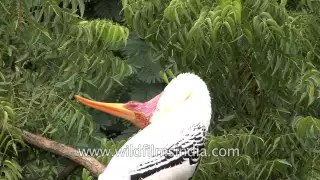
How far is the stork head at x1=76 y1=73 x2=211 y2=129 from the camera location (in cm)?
294

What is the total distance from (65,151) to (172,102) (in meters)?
0.90

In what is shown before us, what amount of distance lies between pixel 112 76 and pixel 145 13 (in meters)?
0.33

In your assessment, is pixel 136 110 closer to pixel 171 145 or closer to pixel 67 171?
pixel 171 145

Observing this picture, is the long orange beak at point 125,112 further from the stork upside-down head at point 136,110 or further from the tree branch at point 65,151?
the tree branch at point 65,151

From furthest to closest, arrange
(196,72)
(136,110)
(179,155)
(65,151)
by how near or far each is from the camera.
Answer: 1. (196,72)
2. (65,151)
3. (136,110)
4. (179,155)

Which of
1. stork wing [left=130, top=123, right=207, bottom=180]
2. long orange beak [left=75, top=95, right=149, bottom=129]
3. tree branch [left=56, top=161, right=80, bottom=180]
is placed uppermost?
long orange beak [left=75, top=95, right=149, bottom=129]

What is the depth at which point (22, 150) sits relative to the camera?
161 inches

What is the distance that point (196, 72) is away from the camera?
404cm

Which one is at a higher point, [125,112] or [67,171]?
[125,112]

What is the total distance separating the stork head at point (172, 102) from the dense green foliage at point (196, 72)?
0.67 meters

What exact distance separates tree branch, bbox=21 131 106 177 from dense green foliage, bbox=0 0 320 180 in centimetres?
6

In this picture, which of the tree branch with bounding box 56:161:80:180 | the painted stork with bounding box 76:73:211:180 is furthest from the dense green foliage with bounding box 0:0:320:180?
the painted stork with bounding box 76:73:211:180

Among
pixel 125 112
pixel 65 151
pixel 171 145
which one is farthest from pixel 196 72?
pixel 171 145

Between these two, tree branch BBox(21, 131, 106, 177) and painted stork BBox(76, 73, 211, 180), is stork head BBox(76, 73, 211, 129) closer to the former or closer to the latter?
painted stork BBox(76, 73, 211, 180)
